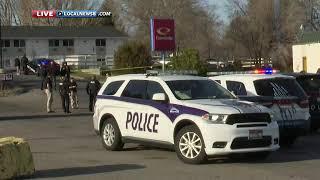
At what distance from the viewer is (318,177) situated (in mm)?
10555

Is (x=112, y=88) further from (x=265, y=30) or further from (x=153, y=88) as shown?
(x=265, y=30)

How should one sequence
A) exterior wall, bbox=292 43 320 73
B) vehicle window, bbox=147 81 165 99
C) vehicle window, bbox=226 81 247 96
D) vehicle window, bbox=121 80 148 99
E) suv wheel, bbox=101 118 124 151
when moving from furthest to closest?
exterior wall, bbox=292 43 320 73, vehicle window, bbox=226 81 247 96, suv wheel, bbox=101 118 124 151, vehicle window, bbox=121 80 148 99, vehicle window, bbox=147 81 165 99

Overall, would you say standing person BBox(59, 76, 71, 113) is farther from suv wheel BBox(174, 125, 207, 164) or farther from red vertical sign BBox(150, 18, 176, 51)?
suv wheel BBox(174, 125, 207, 164)

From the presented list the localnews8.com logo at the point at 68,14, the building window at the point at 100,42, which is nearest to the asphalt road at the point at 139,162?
the building window at the point at 100,42

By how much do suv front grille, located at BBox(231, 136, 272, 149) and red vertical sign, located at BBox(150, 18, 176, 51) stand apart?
21693mm

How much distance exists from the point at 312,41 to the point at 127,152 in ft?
131

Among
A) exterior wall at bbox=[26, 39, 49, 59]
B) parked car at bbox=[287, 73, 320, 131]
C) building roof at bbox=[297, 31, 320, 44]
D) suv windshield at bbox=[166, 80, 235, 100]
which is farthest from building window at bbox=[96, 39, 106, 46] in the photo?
suv windshield at bbox=[166, 80, 235, 100]

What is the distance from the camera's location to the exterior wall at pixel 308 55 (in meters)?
50.7

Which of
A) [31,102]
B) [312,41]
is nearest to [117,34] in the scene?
[312,41]

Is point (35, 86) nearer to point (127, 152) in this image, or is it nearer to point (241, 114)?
point (127, 152)

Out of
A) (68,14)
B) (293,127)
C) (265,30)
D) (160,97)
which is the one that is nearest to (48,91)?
(293,127)

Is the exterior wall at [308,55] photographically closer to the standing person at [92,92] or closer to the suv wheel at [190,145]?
the standing person at [92,92]

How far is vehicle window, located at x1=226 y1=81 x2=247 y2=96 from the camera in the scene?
14548mm

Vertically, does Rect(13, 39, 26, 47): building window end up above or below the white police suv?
above
